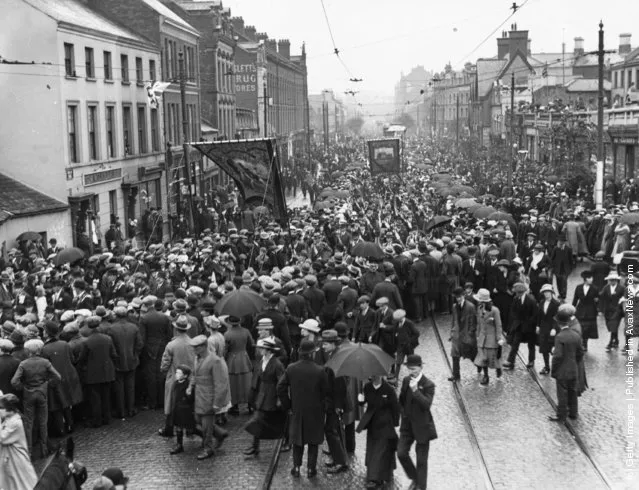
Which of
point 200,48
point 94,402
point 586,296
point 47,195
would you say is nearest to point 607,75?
point 200,48

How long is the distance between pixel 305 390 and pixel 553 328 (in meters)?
5.80

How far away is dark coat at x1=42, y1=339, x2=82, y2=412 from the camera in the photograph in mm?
12984

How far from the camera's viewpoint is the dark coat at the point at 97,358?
1334 centimetres

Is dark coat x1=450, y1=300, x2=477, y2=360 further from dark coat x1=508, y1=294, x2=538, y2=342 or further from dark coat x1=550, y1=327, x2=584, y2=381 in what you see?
dark coat x1=550, y1=327, x2=584, y2=381

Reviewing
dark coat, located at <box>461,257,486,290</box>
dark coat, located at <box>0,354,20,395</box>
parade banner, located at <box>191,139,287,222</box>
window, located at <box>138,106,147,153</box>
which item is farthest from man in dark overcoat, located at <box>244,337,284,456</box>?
window, located at <box>138,106,147,153</box>

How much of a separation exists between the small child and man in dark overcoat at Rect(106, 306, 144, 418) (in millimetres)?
1833

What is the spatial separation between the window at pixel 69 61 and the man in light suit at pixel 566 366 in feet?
77.8

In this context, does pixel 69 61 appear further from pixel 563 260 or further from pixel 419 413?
pixel 419 413

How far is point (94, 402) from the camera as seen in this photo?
13.6 meters

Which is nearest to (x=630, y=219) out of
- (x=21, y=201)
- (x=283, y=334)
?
(x=283, y=334)

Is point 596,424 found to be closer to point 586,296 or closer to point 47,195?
point 586,296

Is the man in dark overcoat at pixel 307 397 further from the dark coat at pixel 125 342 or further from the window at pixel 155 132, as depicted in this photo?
the window at pixel 155 132

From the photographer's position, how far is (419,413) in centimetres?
1042

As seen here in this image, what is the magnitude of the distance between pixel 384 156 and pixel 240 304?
3035 cm
